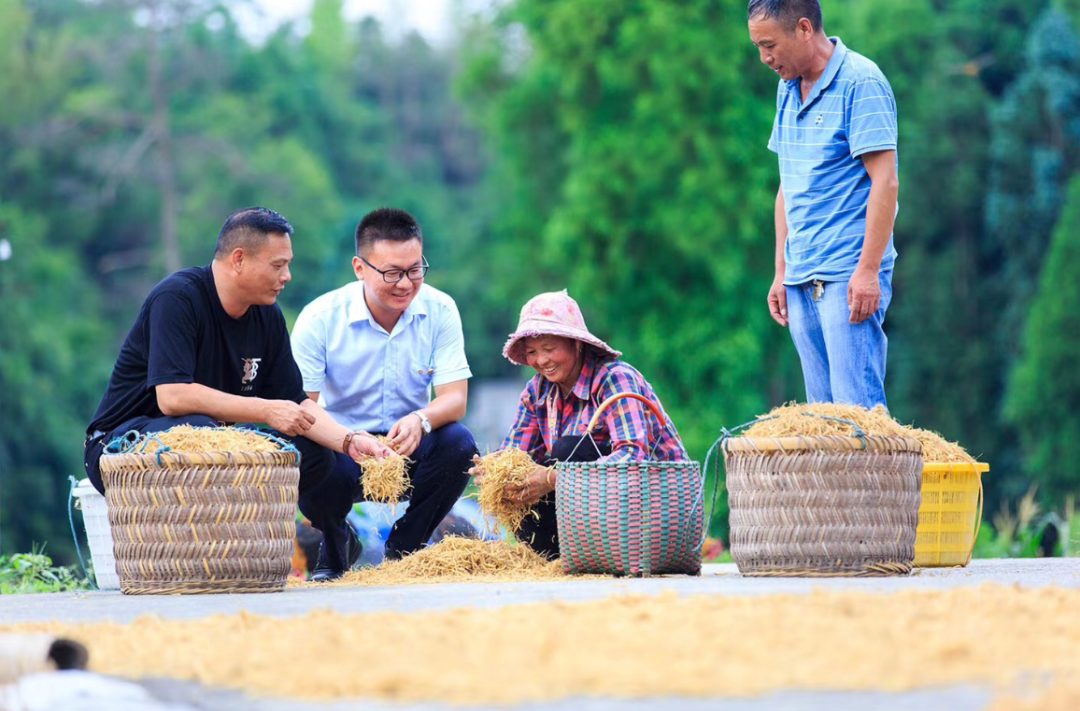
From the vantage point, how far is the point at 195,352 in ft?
20.6

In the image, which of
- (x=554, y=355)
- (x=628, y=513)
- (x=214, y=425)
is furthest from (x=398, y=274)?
(x=628, y=513)

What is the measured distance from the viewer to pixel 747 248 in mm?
25891

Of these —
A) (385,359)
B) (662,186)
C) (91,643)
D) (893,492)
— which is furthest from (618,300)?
(91,643)

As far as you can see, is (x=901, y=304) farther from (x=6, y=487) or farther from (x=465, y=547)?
(x=465, y=547)

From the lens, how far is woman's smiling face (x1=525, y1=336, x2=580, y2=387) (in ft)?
21.1

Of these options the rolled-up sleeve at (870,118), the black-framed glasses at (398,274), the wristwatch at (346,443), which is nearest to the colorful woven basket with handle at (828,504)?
the rolled-up sleeve at (870,118)

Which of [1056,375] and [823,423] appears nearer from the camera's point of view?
[823,423]

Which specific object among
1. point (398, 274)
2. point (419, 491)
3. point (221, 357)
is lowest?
point (419, 491)

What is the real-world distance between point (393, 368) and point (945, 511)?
264 cm

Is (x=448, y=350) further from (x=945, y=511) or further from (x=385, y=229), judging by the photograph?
(x=945, y=511)

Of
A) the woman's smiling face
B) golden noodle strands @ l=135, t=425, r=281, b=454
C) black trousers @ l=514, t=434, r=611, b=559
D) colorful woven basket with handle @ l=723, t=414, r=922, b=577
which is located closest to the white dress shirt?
black trousers @ l=514, t=434, r=611, b=559

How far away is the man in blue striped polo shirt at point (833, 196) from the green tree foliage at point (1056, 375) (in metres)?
21.2

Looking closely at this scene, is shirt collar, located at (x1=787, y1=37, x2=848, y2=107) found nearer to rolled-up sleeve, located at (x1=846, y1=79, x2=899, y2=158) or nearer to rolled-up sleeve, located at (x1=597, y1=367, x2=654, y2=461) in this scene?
rolled-up sleeve, located at (x1=846, y1=79, x2=899, y2=158)

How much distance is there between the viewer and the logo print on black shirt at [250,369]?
645 centimetres
